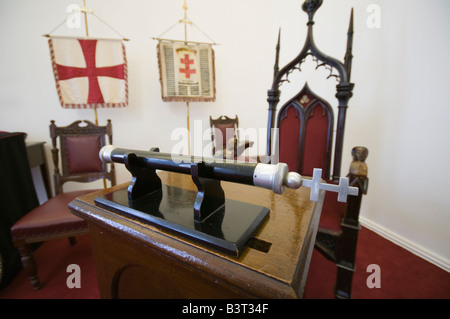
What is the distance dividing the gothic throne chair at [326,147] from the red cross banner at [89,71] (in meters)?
1.73

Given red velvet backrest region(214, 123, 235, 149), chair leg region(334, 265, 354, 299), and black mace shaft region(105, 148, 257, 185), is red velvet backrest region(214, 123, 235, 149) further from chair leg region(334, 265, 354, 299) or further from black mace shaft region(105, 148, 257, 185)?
black mace shaft region(105, 148, 257, 185)

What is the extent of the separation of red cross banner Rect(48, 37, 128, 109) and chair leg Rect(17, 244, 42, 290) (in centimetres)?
141

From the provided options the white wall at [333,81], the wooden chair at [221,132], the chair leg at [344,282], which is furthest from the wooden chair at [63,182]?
the chair leg at [344,282]

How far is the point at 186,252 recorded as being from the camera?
0.45 m

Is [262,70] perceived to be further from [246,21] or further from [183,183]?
[183,183]

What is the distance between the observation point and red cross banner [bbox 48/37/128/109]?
1981 millimetres

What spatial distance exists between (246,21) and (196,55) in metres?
1.18

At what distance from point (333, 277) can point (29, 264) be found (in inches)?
88.3

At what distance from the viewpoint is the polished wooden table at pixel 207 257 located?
1.27 feet

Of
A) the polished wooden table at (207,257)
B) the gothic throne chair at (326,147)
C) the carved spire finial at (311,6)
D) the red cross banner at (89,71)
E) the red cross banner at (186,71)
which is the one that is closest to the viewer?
the polished wooden table at (207,257)

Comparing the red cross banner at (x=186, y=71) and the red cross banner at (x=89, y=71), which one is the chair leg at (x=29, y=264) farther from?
the red cross banner at (x=186, y=71)

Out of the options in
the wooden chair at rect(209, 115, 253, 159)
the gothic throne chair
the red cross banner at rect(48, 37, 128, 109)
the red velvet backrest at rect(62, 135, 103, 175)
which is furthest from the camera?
the wooden chair at rect(209, 115, 253, 159)

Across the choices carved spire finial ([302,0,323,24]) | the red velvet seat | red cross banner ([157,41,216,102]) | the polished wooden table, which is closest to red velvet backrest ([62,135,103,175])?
the red velvet seat

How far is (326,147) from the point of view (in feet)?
4.91
